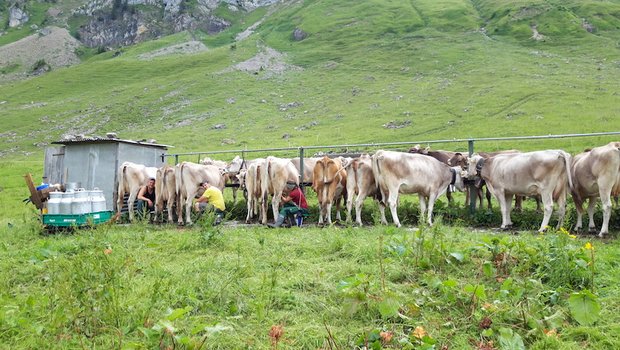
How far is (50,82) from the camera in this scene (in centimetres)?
8388

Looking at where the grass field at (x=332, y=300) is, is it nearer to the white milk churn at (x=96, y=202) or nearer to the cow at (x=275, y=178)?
the white milk churn at (x=96, y=202)

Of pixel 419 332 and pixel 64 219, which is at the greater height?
pixel 64 219

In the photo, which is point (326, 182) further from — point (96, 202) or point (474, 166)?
point (96, 202)

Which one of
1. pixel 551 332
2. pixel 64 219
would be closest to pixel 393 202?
pixel 551 332

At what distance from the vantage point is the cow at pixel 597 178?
32.3ft

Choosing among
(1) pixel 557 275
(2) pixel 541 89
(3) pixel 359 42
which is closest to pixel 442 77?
(2) pixel 541 89

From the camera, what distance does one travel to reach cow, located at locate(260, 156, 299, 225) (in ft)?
44.9

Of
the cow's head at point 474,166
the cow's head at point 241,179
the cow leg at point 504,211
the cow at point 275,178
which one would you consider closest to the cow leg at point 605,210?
the cow leg at point 504,211

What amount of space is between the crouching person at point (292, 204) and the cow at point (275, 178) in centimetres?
32

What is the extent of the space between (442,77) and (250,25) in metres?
79.6

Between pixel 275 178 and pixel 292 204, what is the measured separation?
1168 mm

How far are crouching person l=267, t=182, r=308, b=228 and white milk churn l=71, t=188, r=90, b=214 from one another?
4.73 metres

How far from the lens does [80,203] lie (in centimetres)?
1146

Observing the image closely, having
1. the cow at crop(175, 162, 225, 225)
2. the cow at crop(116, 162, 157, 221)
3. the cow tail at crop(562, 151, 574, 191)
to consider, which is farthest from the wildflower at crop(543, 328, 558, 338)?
the cow at crop(116, 162, 157, 221)
